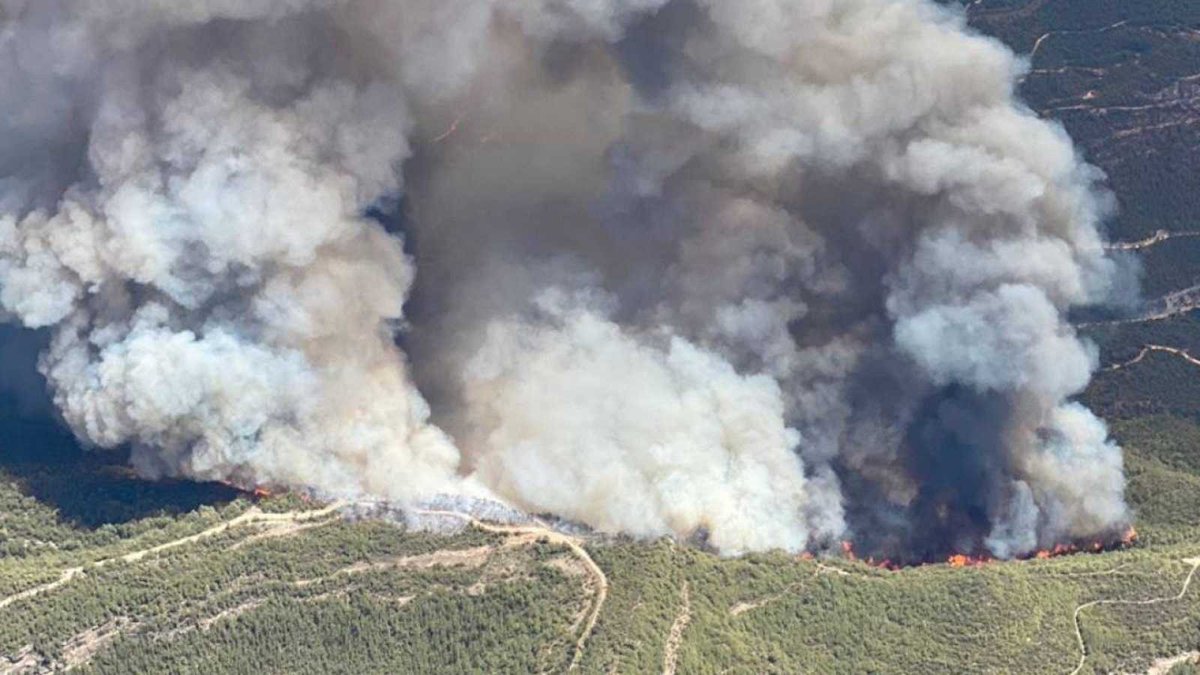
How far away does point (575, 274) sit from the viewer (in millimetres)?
50406

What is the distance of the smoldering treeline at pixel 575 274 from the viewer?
145ft

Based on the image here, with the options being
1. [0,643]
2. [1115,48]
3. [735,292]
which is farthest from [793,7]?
[0,643]

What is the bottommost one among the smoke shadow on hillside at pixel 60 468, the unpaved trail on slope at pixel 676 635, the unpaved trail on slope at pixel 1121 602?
the unpaved trail on slope at pixel 676 635

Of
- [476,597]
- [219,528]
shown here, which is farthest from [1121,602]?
[219,528]

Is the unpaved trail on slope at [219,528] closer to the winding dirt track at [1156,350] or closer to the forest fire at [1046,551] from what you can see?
the forest fire at [1046,551]

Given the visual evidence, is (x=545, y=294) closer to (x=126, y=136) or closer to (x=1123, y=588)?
(x=126, y=136)

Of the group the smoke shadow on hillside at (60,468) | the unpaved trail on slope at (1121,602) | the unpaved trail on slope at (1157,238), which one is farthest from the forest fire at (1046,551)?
the smoke shadow on hillside at (60,468)

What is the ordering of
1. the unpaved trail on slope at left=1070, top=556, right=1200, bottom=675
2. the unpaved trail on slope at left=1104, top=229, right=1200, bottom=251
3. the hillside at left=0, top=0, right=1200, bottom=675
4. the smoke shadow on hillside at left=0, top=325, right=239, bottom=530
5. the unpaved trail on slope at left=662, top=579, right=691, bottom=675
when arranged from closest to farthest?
the unpaved trail on slope at left=662, top=579, right=691, bottom=675 → the hillside at left=0, top=0, right=1200, bottom=675 → the unpaved trail on slope at left=1070, top=556, right=1200, bottom=675 → the smoke shadow on hillside at left=0, top=325, right=239, bottom=530 → the unpaved trail on slope at left=1104, top=229, right=1200, bottom=251

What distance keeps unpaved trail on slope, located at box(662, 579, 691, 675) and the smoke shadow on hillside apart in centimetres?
1152

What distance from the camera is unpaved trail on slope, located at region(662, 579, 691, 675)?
39.0 meters

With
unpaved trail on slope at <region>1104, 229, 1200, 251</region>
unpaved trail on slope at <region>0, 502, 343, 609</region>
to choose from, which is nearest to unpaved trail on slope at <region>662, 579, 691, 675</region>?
unpaved trail on slope at <region>0, 502, 343, 609</region>

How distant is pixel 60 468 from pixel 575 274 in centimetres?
1411

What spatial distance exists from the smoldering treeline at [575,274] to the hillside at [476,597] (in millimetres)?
1915

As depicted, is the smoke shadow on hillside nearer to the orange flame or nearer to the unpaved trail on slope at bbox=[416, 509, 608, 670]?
the unpaved trail on slope at bbox=[416, 509, 608, 670]
